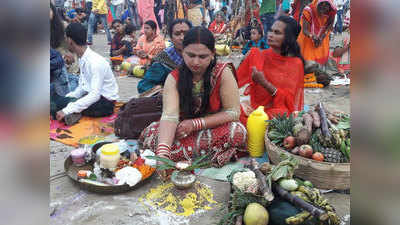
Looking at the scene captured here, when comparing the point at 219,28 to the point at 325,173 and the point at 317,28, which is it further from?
the point at 325,173

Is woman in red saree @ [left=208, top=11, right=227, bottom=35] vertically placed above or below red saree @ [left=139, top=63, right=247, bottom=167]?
above

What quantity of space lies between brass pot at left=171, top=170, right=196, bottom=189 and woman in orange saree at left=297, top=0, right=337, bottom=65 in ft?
14.8

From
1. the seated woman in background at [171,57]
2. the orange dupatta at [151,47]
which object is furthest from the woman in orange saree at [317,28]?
the seated woman in background at [171,57]

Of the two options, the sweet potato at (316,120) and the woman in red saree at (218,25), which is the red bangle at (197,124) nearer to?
the sweet potato at (316,120)

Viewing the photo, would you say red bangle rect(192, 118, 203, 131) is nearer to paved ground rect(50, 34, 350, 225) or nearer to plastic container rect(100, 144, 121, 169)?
paved ground rect(50, 34, 350, 225)

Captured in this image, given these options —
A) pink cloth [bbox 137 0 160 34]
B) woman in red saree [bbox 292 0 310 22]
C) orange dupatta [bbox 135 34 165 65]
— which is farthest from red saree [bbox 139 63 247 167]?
pink cloth [bbox 137 0 160 34]

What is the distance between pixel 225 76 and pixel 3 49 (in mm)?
2667

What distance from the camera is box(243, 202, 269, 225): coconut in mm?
1890

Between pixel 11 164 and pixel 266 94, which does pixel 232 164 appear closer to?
pixel 266 94

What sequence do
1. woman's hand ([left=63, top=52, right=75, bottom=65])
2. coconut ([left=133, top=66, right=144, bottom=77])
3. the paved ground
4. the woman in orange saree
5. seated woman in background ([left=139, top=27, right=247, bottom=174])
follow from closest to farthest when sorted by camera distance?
the paved ground
seated woman in background ([left=139, top=27, right=247, bottom=174])
woman's hand ([left=63, top=52, right=75, bottom=65])
the woman in orange saree
coconut ([left=133, top=66, right=144, bottom=77])

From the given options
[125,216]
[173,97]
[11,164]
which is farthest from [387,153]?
[173,97]

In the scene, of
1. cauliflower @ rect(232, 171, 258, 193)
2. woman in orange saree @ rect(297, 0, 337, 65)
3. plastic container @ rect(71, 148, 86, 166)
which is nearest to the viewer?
cauliflower @ rect(232, 171, 258, 193)

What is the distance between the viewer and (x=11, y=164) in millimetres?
Result: 421

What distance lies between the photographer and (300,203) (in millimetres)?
1888
